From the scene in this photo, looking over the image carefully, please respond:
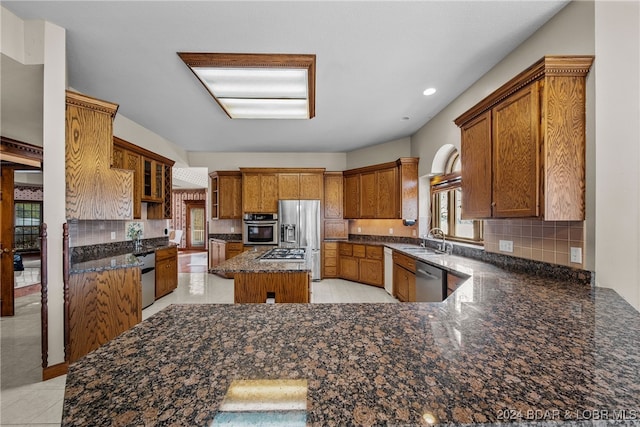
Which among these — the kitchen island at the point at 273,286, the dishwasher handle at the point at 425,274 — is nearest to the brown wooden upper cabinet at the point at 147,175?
the kitchen island at the point at 273,286

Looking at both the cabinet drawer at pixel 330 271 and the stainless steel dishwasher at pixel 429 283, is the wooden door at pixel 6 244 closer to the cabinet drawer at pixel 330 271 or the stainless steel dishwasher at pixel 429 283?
the cabinet drawer at pixel 330 271

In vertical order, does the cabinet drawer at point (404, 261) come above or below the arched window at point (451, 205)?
below

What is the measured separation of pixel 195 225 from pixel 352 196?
8.63 metres

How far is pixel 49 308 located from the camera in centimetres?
202

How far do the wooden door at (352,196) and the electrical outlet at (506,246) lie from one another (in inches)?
117

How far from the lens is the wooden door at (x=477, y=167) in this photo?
213 centimetres

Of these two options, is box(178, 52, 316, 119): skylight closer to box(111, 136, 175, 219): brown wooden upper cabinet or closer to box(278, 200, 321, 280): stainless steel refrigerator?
box(111, 136, 175, 219): brown wooden upper cabinet

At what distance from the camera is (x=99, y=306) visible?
2.31 m

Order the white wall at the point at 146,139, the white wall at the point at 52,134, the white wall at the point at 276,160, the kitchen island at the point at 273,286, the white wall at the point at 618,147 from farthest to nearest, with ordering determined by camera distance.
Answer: the white wall at the point at 276,160 → the white wall at the point at 146,139 → the kitchen island at the point at 273,286 → the white wall at the point at 52,134 → the white wall at the point at 618,147

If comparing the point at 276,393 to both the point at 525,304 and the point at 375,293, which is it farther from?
the point at 375,293

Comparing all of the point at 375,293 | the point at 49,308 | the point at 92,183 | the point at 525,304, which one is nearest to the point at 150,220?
the point at 92,183

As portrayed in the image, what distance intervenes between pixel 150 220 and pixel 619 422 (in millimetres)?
5266

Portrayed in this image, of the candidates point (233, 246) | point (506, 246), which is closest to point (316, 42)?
point (506, 246)

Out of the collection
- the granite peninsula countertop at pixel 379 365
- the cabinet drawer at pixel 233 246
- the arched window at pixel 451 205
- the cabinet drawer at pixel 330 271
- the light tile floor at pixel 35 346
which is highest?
the arched window at pixel 451 205
